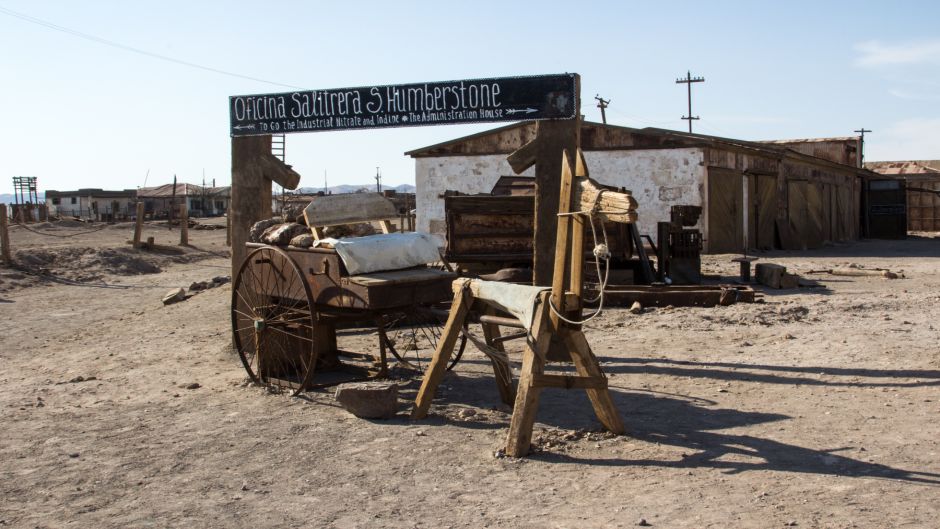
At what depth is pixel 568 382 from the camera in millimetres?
5680

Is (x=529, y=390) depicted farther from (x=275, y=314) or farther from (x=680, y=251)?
(x=680, y=251)

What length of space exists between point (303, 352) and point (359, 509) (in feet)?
12.7

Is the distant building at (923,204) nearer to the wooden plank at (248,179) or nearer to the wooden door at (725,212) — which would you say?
the wooden door at (725,212)

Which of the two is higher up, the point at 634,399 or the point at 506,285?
the point at 506,285

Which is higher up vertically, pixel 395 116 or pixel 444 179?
pixel 444 179

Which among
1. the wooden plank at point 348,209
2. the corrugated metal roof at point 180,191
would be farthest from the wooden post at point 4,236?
the corrugated metal roof at point 180,191

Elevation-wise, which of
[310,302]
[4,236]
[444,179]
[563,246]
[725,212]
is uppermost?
[444,179]

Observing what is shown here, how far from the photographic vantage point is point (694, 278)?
14.6 meters

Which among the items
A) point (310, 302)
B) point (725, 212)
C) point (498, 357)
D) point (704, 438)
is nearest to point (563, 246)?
point (498, 357)

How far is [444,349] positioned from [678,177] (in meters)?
17.0

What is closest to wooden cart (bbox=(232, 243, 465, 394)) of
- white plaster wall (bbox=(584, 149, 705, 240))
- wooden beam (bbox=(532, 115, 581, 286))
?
wooden beam (bbox=(532, 115, 581, 286))

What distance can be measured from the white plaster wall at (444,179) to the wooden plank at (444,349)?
17.6 meters

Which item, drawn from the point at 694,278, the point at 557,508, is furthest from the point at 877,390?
the point at 694,278

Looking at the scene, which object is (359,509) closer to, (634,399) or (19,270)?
(634,399)
